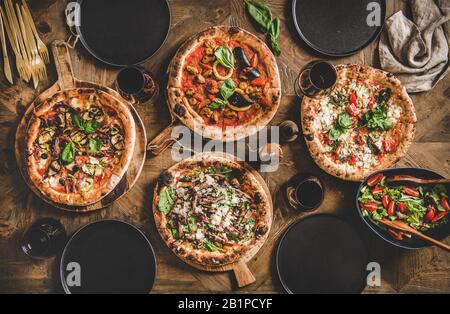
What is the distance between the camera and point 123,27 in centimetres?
373

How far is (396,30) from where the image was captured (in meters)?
3.82

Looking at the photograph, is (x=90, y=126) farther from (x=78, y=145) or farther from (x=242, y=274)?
(x=242, y=274)

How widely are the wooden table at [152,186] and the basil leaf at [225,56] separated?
1.26 ft

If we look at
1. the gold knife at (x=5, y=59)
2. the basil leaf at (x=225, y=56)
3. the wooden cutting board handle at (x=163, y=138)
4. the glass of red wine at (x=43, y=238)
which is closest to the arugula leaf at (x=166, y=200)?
the wooden cutting board handle at (x=163, y=138)

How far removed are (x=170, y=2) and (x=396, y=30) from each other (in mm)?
2281

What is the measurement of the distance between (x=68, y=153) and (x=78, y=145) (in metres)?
0.12

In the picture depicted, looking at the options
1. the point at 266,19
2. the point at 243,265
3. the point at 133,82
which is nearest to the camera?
the point at 133,82

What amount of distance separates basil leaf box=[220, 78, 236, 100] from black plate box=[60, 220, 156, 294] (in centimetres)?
155

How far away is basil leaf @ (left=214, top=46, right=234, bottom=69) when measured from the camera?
362 cm

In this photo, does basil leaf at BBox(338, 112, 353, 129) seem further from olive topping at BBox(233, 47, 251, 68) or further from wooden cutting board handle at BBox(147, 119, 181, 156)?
wooden cutting board handle at BBox(147, 119, 181, 156)

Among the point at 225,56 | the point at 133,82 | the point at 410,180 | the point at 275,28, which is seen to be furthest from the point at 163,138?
the point at 410,180

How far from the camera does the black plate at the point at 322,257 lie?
12.3 feet
